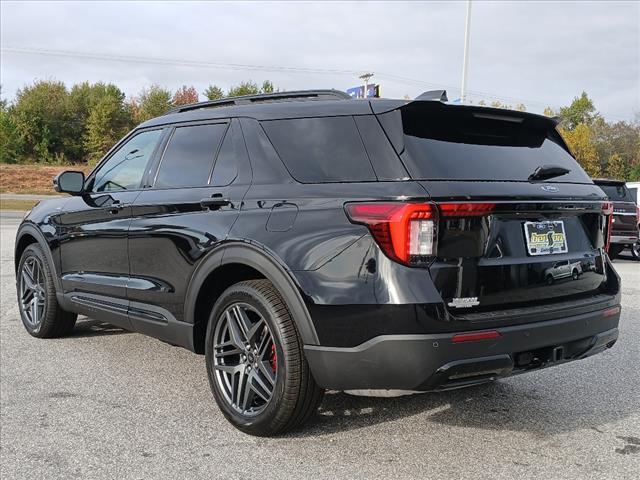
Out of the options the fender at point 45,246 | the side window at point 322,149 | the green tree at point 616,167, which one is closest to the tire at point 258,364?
the side window at point 322,149

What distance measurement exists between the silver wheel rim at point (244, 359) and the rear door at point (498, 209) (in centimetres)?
108

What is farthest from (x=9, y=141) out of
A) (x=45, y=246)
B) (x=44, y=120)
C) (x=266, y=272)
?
(x=266, y=272)

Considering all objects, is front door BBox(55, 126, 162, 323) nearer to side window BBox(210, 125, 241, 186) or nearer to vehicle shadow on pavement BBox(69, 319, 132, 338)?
vehicle shadow on pavement BBox(69, 319, 132, 338)

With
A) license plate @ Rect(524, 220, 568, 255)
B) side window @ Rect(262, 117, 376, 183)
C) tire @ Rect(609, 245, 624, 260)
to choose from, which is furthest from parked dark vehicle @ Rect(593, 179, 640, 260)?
side window @ Rect(262, 117, 376, 183)

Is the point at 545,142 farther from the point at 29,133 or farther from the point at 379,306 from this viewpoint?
the point at 29,133

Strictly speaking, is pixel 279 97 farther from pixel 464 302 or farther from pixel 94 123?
pixel 94 123

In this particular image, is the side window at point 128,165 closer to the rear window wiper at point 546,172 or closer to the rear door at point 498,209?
the rear door at point 498,209

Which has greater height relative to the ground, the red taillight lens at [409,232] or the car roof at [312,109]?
the car roof at [312,109]

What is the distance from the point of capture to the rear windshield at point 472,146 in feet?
9.50

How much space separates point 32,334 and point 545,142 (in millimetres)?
4567

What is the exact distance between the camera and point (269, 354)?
330cm

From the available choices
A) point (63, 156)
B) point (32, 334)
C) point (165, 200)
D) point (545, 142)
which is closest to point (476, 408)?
point (545, 142)

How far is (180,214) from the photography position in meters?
3.77

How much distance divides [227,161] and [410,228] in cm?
141
